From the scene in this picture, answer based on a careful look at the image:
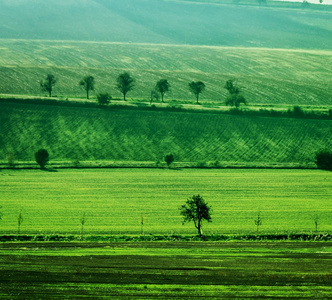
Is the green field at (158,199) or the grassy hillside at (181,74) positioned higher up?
the grassy hillside at (181,74)

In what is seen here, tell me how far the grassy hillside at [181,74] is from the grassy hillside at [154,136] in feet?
69.5

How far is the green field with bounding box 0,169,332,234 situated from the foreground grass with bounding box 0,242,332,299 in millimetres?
5881

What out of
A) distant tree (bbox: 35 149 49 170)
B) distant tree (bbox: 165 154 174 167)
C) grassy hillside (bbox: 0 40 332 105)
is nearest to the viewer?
distant tree (bbox: 35 149 49 170)

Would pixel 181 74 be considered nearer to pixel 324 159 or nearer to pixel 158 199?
pixel 324 159

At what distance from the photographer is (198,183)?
73188mm

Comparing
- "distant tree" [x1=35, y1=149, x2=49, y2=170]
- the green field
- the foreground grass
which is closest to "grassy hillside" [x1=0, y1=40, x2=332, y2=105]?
"distant tree" [x1=35, y1=149, x2=49, y2=170]

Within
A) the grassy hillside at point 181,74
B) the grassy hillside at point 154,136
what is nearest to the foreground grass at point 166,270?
the grassy hillside at point 154,136

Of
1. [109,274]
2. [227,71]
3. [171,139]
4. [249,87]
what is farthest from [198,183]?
[227,71]

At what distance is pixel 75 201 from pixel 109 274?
84.6ft

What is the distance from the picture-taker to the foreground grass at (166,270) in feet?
113

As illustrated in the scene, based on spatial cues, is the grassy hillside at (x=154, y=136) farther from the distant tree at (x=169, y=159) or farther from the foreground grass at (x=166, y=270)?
the foreground grass at (x=166, y=270)

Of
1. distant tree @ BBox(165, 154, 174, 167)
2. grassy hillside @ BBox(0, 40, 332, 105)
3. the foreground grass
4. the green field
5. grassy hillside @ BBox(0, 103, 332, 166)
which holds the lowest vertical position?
the foreground grass

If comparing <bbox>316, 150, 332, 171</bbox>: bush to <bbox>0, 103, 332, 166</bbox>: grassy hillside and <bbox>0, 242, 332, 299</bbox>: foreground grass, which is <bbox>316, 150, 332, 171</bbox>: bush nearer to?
<bbox>0, 103, 332, 166</bbox>: grassy hillside

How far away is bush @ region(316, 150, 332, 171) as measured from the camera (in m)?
85.8
